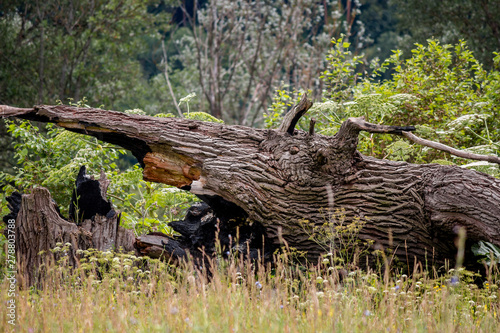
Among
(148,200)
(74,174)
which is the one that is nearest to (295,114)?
(148,200)

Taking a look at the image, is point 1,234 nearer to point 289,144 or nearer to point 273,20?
point 289,144

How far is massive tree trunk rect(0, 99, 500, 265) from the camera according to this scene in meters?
4.35

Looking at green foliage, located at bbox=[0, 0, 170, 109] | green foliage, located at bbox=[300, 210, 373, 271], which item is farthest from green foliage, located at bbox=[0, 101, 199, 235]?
green foliage, located at bbox=[0, 0, 170, 109]

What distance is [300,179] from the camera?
4.71 meters

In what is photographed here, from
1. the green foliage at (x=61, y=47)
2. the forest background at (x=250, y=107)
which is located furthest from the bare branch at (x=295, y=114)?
the green foliage at (x=61, y=47)

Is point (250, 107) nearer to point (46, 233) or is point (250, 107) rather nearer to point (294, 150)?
point (294, 150)

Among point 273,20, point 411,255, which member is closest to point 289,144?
point 411,255

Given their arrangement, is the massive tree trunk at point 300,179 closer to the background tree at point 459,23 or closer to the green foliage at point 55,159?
the green foliage at point 55,159

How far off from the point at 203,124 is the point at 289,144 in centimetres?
99

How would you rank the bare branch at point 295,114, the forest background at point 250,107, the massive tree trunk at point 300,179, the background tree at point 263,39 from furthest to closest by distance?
the background tree at point 263,39 → the bare branch at point 295,114 → the massive tree trunk at point 300,179 → the forest background at point 250,107

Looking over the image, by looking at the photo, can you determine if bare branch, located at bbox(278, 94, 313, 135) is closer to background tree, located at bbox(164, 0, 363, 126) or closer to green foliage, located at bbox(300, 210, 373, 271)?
green foliage, located at bbox(300, 210, 373, 271)

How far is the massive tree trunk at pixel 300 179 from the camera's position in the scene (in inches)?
171

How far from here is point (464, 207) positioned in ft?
13.7

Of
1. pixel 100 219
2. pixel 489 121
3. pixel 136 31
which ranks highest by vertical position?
pixel 136 31
